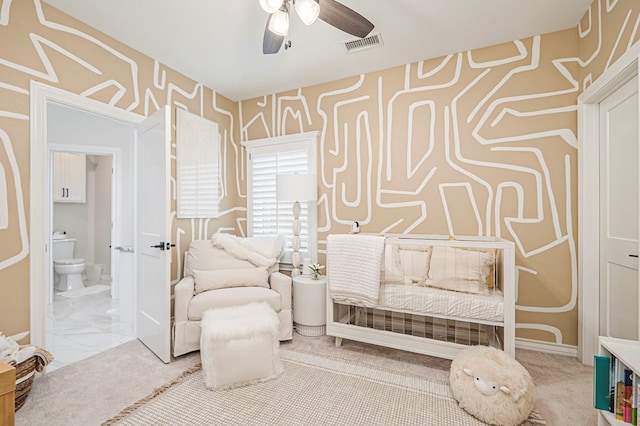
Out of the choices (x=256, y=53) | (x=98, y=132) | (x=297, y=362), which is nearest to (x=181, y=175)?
(x=256, y=53)

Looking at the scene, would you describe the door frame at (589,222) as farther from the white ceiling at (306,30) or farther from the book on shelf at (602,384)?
the book on shelf at (602,384)

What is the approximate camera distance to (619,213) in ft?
6.70

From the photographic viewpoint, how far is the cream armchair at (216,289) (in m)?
2.46

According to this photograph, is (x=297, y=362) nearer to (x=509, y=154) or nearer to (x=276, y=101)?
(x=509, y=154)

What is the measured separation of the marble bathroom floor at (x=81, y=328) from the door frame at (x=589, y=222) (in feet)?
12.9

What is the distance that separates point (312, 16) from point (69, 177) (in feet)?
18.1

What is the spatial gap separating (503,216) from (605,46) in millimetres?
1375

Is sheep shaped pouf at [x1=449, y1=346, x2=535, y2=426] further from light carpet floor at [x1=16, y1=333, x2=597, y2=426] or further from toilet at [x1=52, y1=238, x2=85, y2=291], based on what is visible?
toilet at [x1=52, y1=238, x2=85, y2=291]

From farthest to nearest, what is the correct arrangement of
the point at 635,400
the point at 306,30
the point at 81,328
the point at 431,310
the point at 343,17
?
the point at 81,328 < the point at 306,30 < the point at 431,310 < the point at 343,17 < the point at 635,400

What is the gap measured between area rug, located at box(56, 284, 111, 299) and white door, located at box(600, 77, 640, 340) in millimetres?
5924

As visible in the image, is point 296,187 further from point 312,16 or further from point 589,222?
point 589,222

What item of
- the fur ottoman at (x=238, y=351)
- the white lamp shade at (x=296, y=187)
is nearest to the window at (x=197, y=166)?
the white lamp shade at (x=296, y=187)

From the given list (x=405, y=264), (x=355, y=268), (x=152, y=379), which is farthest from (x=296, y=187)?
(x=152, y=379)

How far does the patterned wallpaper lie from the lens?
2.00m
